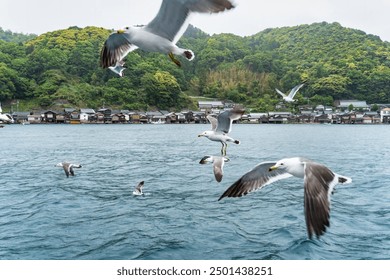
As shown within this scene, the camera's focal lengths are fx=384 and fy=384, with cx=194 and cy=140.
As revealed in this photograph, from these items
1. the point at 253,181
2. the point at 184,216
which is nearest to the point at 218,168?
the point at 253,181

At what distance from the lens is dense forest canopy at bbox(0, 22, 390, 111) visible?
6.40 m

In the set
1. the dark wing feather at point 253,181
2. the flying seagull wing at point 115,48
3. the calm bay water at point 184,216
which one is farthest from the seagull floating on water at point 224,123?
the flying seagull wing at point 115,48

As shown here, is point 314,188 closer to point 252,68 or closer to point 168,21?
point 168,21

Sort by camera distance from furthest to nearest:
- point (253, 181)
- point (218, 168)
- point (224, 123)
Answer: point (224, 123)
point (218, 168)
point (253, 181)

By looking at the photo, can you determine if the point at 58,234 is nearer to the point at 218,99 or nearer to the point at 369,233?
the point at 218,99

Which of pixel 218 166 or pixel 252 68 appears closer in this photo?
pixel 218 166

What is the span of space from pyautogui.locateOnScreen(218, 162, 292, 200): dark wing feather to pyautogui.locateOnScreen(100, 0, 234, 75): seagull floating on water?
4.71 feet

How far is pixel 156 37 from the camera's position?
7.22 ft

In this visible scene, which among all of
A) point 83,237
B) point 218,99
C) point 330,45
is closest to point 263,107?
point 218,99

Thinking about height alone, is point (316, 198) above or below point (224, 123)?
below

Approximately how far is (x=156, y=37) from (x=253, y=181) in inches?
63.8

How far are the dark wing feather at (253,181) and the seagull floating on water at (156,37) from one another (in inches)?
56.5

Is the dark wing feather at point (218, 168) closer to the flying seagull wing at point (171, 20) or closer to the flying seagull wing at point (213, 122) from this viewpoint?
the flying seagull wing at point (213, 122)

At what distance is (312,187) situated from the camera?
2334mm
